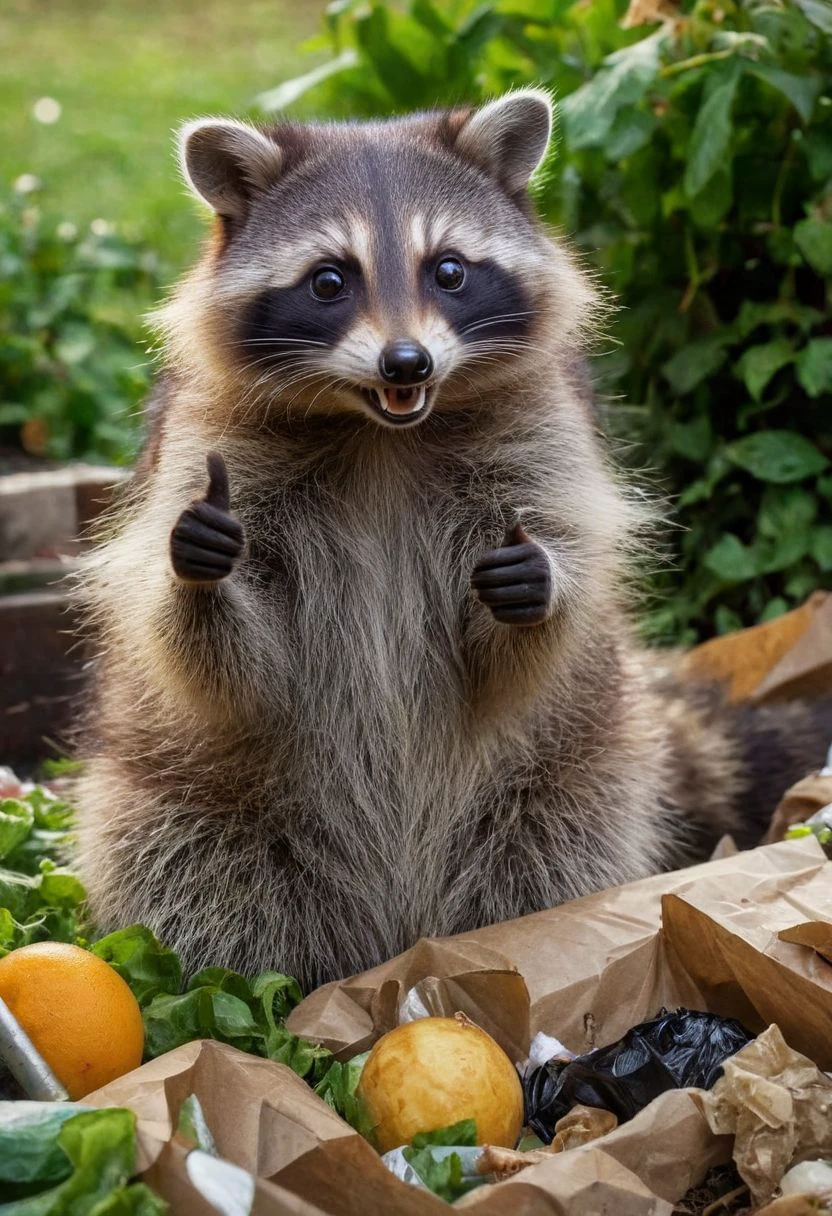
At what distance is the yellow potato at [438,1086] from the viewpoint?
2.38 meters

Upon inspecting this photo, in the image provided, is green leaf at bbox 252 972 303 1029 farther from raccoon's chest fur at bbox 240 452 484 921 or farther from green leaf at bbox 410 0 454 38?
green leaf at bbox 410 0 454 38

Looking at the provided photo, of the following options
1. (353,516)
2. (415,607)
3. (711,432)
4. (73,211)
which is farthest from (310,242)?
(73,211)

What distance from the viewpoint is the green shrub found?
6191 millimetres

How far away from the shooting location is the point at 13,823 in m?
3.50

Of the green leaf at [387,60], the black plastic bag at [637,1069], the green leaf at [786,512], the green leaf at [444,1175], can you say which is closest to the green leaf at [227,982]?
the black plastic bag at [637,1069]

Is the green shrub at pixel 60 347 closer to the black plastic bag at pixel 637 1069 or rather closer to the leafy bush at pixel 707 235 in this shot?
the leafy bush at pixel 707 235

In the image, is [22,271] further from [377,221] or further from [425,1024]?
[425,1024]

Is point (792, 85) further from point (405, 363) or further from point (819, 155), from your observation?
point (405, 363)

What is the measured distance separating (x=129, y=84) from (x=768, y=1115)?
32.8 feet

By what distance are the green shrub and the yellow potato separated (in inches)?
152

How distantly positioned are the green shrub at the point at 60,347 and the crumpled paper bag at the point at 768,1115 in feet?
13.5

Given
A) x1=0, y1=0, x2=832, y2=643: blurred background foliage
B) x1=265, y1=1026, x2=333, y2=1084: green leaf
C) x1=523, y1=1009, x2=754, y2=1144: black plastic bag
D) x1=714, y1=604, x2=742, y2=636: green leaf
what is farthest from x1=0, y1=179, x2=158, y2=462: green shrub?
x1=523, y1=1009, x2=754, y2=1144: black plastic bag

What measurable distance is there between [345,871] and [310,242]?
124cm

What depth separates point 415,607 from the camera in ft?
10.0
